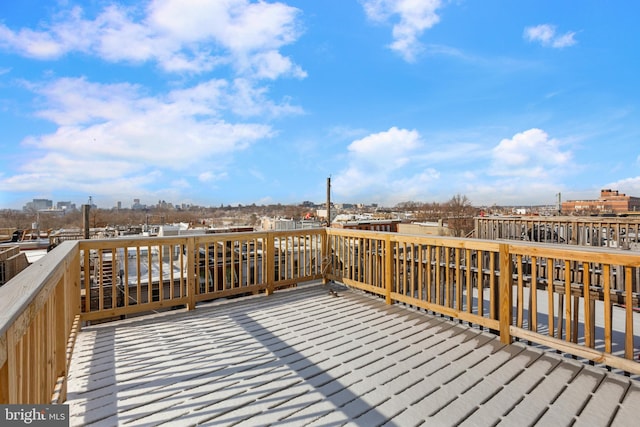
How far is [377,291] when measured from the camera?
399cm

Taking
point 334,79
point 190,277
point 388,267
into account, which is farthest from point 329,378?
point 334,79

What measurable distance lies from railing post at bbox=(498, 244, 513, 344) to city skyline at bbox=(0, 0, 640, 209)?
545 centimetres

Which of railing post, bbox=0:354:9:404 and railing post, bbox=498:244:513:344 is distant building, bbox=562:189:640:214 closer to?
railing post, bbox=498:244:513:344

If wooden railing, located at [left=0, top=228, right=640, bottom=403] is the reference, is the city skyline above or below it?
above

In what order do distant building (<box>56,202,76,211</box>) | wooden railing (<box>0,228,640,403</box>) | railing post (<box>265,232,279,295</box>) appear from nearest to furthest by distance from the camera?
wooden railing (<box>0,228,640,403</box>) → railing post (<box>265,232,279,295</box>) → distant building (<box>56,202,76,211</box>)

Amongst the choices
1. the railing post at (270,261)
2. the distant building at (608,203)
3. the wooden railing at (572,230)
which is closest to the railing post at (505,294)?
the railing post at (270,261)

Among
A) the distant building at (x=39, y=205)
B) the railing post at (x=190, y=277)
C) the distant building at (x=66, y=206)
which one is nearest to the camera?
the railing post at (x=190, y=277)

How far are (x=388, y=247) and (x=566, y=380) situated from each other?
2.04 metres
